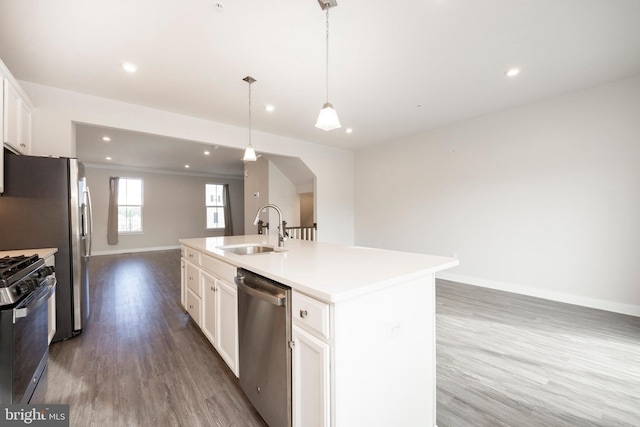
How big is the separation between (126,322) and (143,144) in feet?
13.7

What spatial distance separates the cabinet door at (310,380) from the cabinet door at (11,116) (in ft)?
9.81

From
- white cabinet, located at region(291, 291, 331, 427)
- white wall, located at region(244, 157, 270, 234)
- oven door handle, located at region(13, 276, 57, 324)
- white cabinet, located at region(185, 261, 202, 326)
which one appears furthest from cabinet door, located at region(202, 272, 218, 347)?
white wall, located at region(244, 157, 270, 234)

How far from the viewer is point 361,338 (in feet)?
3.62

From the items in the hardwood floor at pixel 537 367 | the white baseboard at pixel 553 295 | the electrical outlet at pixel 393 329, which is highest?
the electrical outlet at pixel 393 329

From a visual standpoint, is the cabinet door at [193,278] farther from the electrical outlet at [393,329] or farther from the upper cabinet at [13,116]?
the electrical outlet at [393,329]

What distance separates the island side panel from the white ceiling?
6.61 ft

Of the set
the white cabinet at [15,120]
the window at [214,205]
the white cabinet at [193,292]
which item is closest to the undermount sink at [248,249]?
the white cabinet at [193,292]

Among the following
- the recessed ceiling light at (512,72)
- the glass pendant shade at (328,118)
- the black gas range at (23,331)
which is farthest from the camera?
the recessed ceiling light at (512,72)

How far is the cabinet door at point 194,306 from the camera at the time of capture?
8.06 feet

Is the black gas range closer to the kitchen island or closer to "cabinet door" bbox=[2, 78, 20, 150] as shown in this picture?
the kitchen island

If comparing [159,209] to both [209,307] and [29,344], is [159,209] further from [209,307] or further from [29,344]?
[29,344]

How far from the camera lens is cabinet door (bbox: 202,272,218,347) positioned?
6.77 feet

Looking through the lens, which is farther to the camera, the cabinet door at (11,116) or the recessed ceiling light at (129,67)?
the recessed ceiling light at (129,67)

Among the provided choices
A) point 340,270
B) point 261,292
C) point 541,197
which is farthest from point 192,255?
point 541,197
